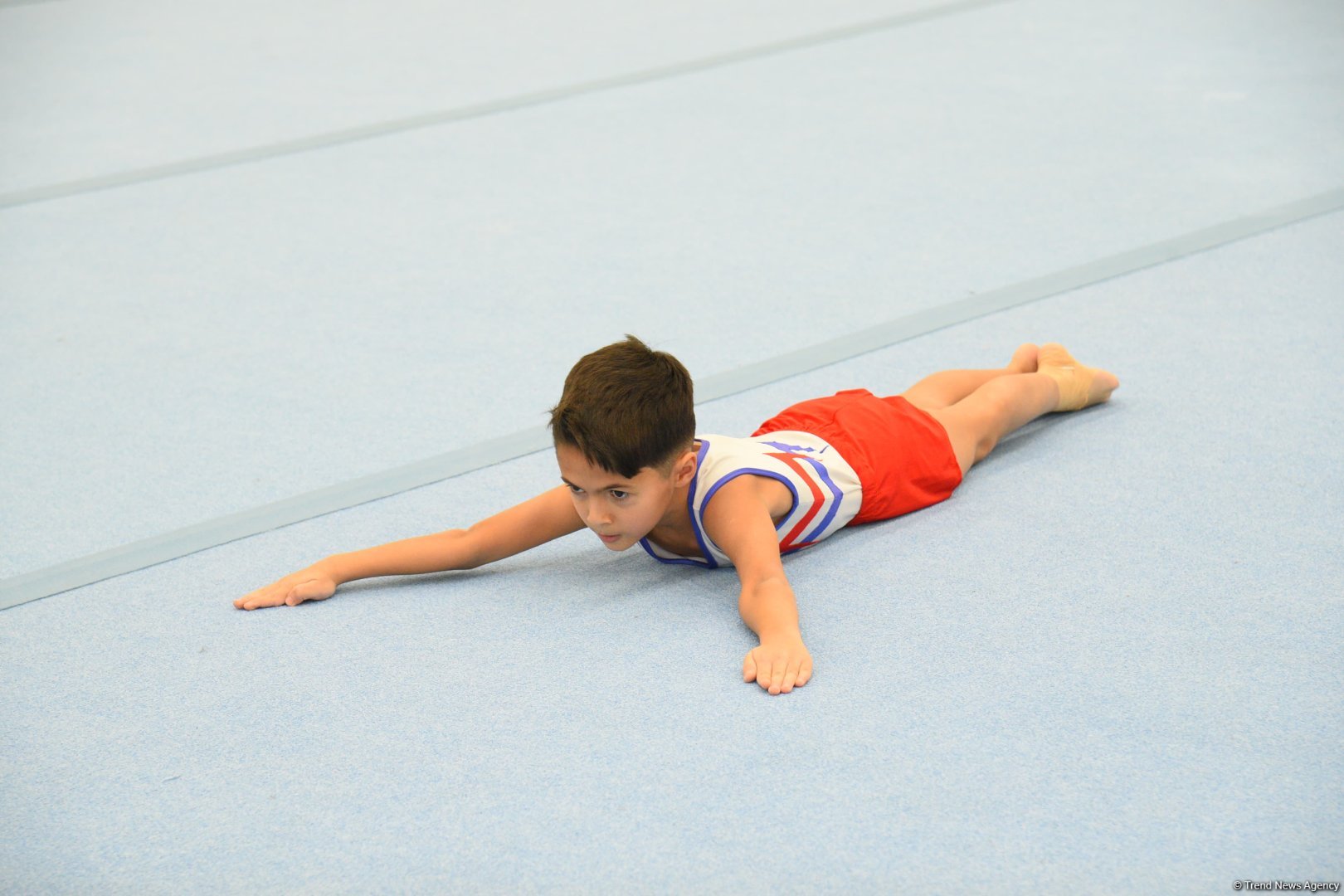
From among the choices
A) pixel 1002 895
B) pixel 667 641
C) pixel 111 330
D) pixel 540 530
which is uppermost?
pixel 111 330

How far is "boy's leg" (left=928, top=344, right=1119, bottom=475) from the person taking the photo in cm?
196

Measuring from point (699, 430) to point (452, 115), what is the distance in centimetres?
229

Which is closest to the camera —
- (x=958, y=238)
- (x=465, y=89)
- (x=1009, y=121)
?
(x=958, y=238)

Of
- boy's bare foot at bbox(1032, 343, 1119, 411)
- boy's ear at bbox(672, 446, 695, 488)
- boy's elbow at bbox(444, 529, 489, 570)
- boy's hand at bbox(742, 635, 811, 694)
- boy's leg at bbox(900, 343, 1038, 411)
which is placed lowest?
boy's hand at bbox(742, 635, 811, 694)

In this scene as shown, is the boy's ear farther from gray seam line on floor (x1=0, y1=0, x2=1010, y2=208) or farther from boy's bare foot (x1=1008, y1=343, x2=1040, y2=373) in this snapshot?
gray seam line on floor (x1=0, y1=0, x2=1010, y2=208)

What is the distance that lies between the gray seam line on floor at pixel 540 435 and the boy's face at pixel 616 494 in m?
0.57

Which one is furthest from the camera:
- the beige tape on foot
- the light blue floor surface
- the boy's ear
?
the beige tape on foot

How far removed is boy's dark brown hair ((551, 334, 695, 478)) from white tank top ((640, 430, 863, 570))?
3.6 inches

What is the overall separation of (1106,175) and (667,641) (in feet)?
7.10

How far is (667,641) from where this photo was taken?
1609mm

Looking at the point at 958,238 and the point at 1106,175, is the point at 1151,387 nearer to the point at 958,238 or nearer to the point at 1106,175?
the point at 958,238

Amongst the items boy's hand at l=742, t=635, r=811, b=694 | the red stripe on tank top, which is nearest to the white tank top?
the red stripe on tank top

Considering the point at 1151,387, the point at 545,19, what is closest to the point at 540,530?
the point at 1151,387

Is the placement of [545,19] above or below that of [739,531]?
above
